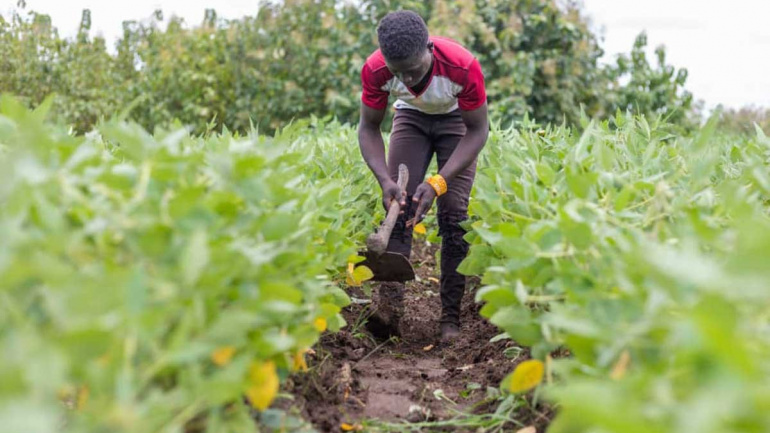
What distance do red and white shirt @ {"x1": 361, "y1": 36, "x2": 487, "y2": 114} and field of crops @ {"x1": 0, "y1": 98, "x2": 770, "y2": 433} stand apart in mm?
1489

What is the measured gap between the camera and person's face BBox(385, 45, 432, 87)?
3.84m

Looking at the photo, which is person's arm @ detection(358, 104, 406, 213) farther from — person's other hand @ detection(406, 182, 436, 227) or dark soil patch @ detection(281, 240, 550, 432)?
dark soil patch @ detection(281, 240, 550, 432)

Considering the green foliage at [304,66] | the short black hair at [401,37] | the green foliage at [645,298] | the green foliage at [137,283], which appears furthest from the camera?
the green foliage at [304,66]

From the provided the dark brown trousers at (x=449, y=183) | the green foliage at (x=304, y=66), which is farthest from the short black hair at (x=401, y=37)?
the green foliage at (x=304, y=66)

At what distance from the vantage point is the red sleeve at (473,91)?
4.08 metres

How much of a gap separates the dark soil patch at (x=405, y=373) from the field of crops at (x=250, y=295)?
205 mm

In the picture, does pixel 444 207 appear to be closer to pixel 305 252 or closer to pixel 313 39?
pixel 305 252

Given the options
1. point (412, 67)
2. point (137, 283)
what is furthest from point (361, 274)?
point (137, 283)

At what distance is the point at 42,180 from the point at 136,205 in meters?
0.20

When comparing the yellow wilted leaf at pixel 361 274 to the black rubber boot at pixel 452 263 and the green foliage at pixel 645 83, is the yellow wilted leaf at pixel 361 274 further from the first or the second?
the green foliage at pixel 645 83

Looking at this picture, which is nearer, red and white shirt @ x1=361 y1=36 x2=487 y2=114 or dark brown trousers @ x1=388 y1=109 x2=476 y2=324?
red and white shirt @ x1=361 y1=36 x2=487 y2=114

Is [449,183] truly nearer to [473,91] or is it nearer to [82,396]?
[473,91]

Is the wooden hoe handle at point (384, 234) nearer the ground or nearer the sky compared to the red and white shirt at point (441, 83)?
nearer the ground

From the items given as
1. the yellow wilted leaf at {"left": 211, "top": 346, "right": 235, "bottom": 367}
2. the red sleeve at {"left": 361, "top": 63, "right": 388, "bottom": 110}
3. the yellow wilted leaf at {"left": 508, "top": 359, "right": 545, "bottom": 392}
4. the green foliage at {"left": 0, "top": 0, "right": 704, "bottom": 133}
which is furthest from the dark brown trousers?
the green foliage at {"left": 0, "top": 0, "right": 704, "bottom": 133}
